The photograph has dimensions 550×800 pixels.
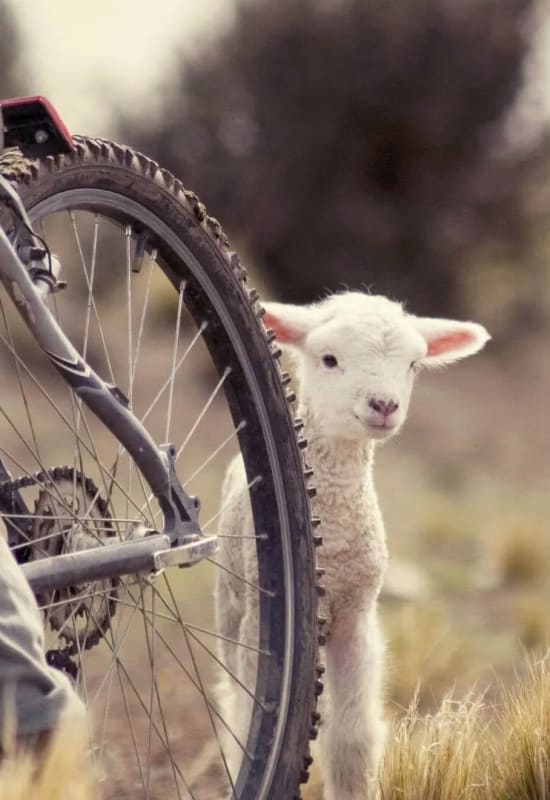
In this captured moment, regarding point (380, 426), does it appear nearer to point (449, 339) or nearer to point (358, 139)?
point (449, 339)

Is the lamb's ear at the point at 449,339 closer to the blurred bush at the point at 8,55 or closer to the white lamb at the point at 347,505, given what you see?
the white lamb at the point at 347,505

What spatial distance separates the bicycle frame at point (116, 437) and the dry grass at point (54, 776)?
0.72m

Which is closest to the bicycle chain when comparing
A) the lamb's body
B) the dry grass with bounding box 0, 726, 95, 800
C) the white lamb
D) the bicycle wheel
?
the bicycle wheel

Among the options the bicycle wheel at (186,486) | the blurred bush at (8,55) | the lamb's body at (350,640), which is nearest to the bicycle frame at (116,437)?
the bicycle wheel at (186,486)

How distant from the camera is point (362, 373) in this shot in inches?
197

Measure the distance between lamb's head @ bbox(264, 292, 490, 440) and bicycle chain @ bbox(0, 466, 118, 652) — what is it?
1409 millimetres

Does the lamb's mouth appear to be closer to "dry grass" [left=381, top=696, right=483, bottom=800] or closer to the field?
the field

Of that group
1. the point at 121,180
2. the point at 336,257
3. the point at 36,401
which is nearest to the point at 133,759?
the point at 121,180

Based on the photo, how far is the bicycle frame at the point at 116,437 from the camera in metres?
3.25

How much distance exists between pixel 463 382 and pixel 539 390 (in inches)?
31.6

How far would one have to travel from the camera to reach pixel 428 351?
214 inches

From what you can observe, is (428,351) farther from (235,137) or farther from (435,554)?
(235,137)

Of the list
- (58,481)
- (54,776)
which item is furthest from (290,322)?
(54,776)

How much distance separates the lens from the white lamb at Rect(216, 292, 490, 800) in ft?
16.2
